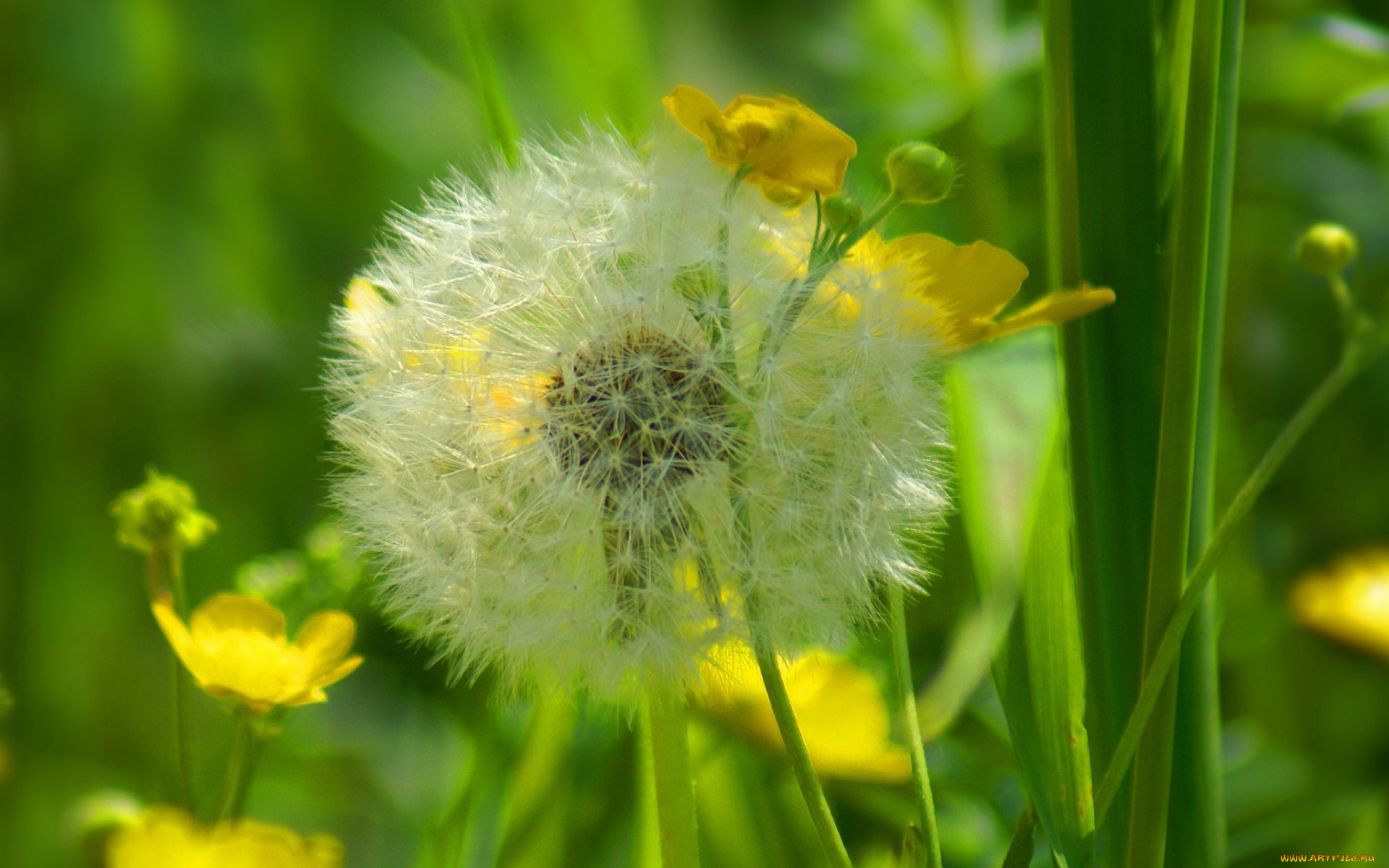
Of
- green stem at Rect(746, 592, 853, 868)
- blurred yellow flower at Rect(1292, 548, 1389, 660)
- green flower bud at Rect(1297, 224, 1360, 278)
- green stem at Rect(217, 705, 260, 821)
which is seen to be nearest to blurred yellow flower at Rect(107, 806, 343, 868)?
green stem at Rect(217, 705, 260, 821)

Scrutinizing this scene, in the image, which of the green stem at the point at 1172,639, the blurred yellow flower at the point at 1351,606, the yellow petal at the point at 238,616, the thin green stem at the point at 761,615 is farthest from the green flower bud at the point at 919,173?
the blurred yellow flower at the point at 1351,606

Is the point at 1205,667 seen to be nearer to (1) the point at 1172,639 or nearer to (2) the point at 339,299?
(1) the point at 1172,639

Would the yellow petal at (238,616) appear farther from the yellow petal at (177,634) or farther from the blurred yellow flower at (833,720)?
the blurred yellow flower at (833,720)

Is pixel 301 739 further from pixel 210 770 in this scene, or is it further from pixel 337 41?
pixel 337 41

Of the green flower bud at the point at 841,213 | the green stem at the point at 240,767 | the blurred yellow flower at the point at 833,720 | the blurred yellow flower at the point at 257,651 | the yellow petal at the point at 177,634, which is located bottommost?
the blurred yellow flower at the point at 833,720

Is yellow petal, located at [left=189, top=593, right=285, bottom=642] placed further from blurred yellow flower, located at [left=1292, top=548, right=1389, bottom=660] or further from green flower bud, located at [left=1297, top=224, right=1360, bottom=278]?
blurred yellow flower, located at [left=1292, top=548, right=1389, bottom=660]
